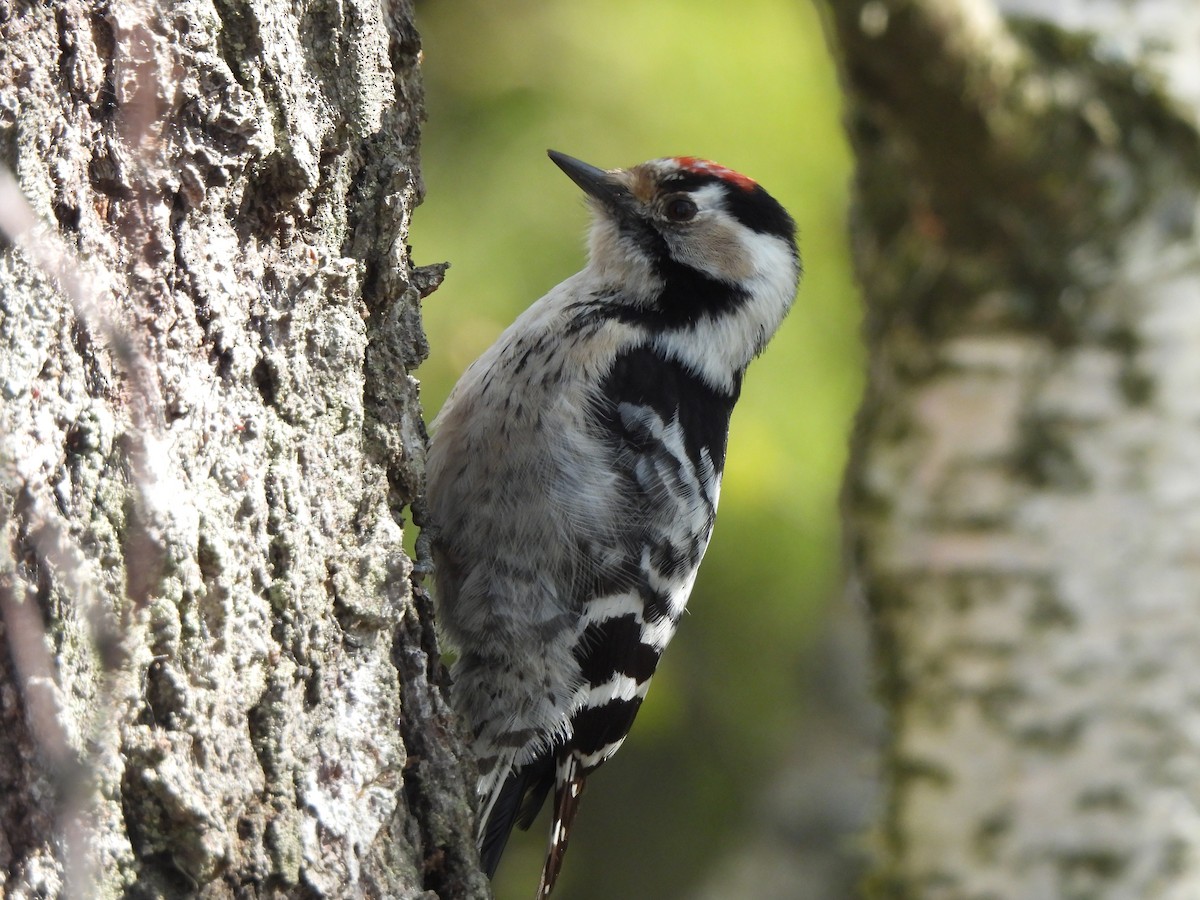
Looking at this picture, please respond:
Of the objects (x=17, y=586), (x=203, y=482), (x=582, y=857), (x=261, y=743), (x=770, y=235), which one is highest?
(x=770, y=235)

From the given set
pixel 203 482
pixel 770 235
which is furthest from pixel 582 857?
pixel 203 482

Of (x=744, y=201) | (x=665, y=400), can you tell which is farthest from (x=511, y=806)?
(x=744, y=201)

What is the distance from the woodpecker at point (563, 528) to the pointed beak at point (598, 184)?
314 mm

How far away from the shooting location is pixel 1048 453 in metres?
3.62

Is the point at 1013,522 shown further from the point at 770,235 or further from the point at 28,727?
the point at 28,727

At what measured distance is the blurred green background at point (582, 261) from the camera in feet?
15.0

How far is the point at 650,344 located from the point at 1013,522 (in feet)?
4.25

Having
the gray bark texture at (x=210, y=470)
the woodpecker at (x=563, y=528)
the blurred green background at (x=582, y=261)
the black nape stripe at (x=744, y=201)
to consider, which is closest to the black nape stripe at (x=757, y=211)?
the black nape stripe at (x=744, y=201)

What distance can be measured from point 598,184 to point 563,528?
1.01 meters

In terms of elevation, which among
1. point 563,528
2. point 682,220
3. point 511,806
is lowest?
point 511,806

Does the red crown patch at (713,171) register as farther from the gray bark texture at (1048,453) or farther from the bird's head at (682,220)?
the gray bark texture at (1048,453)

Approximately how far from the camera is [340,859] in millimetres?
1792

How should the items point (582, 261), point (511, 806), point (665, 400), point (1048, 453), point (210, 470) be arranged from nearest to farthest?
point (210, 470)
point (511, 806)
point (665, 400)
point (1048, 453)
point (582, 261)

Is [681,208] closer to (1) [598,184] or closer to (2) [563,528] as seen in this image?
A: (1) [598,184]
